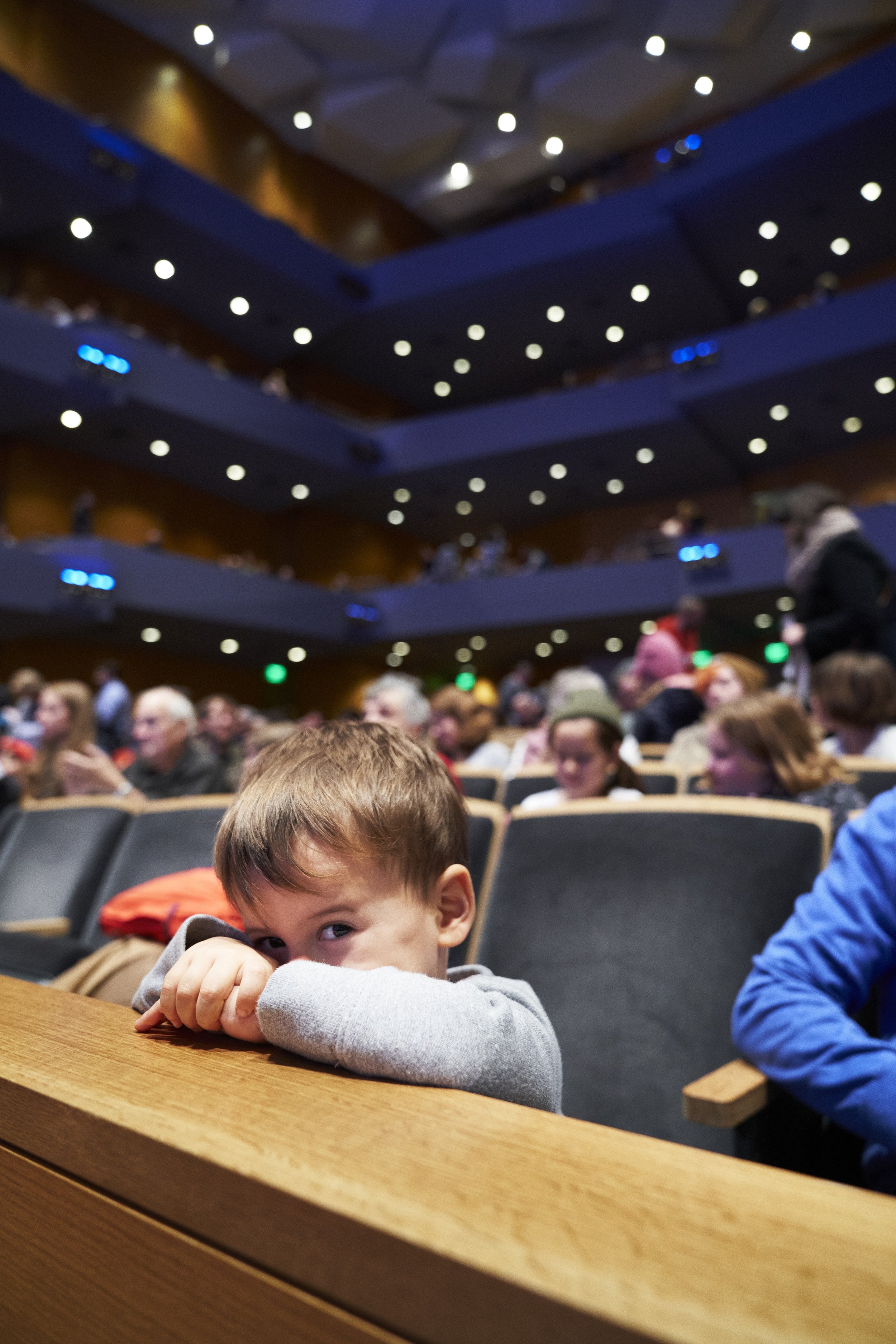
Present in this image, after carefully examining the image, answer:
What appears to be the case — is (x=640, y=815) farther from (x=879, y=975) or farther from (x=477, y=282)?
(x=477, y=282)

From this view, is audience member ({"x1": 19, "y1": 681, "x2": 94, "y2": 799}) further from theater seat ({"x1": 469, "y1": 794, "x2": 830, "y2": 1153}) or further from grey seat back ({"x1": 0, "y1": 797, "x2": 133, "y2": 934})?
theater seat ({"x1": 469, "y1": 794, "x2": 830, "y2": 1153})

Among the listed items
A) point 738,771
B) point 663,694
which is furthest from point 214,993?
point 663,694

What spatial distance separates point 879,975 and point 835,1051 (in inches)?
5.1

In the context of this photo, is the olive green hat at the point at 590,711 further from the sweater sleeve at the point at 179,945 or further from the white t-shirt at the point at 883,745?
the sweater sleeve at the point at 179,945

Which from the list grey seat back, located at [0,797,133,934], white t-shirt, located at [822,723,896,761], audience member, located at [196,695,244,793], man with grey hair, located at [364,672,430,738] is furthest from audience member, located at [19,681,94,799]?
white t-shirt, located at [822,723,896,761]

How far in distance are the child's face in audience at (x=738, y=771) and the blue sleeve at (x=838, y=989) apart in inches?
37.2

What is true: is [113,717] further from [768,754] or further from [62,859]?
[768,754]

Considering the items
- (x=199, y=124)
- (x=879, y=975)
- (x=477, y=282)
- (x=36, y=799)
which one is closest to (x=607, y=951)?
(x=879, y=975)

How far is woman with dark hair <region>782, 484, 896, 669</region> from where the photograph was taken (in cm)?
278

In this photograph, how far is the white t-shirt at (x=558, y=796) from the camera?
2.28 meters

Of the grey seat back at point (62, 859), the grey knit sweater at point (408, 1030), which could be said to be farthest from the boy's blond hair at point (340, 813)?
the grey seat back at point (62, 859)

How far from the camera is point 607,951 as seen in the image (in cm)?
137

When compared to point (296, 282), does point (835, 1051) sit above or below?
below

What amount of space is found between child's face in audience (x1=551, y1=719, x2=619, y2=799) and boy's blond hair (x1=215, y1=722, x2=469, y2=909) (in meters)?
1.55
